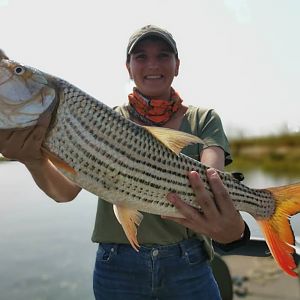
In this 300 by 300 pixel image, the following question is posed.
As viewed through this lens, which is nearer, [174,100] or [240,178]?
[240,178]

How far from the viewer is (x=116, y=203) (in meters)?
3.07

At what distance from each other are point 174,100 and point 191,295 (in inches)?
70.0

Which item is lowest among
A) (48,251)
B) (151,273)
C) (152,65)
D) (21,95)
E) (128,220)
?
(48,251)

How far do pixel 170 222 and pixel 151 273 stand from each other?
46 cm

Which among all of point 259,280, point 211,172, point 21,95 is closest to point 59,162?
point 21,95

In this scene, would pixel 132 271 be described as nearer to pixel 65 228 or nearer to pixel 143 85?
pixel 143 85

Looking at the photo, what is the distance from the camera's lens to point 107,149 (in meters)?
2.98

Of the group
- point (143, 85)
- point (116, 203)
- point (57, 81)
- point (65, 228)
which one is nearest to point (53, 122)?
point (57, 81)

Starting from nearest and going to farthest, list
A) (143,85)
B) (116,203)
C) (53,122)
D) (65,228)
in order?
(53,122) → (116,203) → (143,85) → (65,228)

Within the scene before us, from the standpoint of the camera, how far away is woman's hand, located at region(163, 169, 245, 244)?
310 centimetres

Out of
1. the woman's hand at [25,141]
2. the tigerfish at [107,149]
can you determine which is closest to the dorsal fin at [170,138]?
the tigerfish at [107,149]

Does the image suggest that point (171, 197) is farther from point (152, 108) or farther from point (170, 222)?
point (152, 108)

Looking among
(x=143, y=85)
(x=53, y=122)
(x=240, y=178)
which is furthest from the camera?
(x=143, y=85)

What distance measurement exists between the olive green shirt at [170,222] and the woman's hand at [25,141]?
94 centimetres
